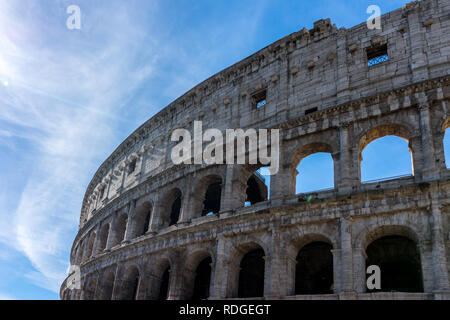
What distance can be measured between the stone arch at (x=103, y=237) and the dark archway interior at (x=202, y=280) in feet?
36.2

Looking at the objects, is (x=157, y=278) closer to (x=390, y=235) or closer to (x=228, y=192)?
(x=228, y=192)

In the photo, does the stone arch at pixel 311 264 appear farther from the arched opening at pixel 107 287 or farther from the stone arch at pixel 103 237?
the stone arch at pixel 103 237

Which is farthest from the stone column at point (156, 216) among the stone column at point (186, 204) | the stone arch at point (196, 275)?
the stone arch at point (196, 275)

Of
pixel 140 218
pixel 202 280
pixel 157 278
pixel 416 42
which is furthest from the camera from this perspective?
pixel 140 218

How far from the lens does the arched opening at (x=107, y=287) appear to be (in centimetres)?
2594

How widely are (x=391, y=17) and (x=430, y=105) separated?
203 inches

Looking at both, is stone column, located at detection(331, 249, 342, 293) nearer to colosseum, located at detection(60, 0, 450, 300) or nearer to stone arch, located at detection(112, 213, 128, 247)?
colosseum, located at detection(60, 0, 450, 300)

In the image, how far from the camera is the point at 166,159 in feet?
84.7

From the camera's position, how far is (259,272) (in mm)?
19594

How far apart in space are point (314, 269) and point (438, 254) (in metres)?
5.69

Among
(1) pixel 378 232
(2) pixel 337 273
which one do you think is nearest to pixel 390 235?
(1) pixel 378 232

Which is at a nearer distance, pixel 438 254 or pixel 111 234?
pixel 438 254
